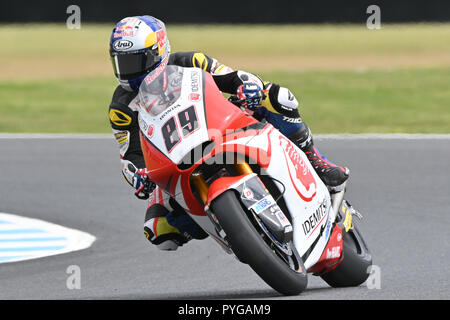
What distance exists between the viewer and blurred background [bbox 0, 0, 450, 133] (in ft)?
55.0

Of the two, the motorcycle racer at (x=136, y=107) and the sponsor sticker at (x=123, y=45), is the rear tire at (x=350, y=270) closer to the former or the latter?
the motorcycle racer at (x=136, y=107)

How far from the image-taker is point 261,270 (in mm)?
4891

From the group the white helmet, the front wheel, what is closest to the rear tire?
the front wheel

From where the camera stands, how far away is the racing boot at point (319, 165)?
5.96m

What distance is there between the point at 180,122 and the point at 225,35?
27604mm

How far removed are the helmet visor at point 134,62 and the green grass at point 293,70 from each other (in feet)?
30.6

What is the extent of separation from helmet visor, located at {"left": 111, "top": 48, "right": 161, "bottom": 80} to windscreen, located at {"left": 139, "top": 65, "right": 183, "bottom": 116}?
8 centimetres

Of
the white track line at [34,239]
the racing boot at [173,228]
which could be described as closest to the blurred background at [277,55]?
the white track line at [34,239]

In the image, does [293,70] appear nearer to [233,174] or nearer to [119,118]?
[119,118]

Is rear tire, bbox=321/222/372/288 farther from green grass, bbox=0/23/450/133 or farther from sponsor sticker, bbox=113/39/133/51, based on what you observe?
green grass, bbox=0/23/450/133

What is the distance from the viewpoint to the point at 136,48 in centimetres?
530

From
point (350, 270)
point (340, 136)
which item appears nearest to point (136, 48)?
point (350, 270)

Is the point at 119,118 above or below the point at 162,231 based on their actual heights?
above

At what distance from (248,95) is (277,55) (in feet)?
73.7
